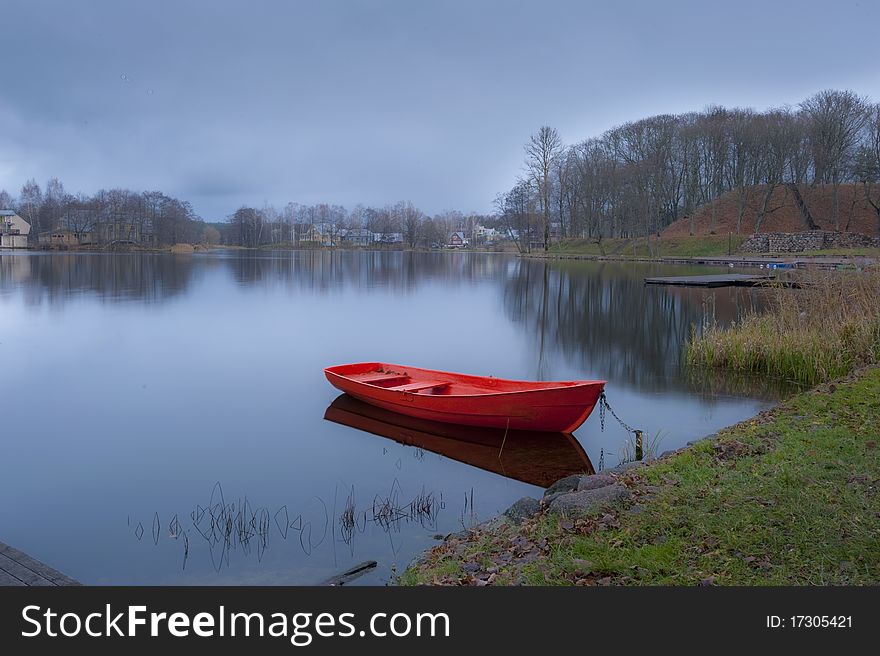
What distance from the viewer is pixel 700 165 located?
8062cm

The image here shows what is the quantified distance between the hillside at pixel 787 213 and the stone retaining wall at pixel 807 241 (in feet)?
9.51

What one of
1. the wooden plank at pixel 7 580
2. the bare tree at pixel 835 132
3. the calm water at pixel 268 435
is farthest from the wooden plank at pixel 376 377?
the bare tree at pixel 835 132

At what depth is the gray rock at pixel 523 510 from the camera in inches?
288

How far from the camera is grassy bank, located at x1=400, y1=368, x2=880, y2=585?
4.86 meters

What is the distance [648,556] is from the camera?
5.23m

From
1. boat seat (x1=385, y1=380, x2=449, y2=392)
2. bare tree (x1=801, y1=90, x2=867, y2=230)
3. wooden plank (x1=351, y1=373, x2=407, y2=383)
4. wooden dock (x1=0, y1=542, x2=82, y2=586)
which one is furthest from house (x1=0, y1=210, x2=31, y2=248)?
wooden dock (x1=0, y1=542, x2=82, y2=586)

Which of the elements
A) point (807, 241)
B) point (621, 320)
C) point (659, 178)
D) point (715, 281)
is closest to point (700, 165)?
point (659, 178)

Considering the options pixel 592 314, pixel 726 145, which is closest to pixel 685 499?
pixel 592 314

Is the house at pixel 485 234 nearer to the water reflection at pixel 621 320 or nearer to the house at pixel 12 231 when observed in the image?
the house at pixel 12 231

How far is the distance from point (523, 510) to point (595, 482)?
0.93m

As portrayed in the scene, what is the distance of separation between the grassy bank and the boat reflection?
2340 mm

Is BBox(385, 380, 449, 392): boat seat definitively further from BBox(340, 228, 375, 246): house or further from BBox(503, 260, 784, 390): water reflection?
BBox(340, 228, 375, 246): house

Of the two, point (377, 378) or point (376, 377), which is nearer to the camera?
point (377, 378)

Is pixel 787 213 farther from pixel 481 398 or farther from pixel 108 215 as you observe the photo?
pixel 108 215
